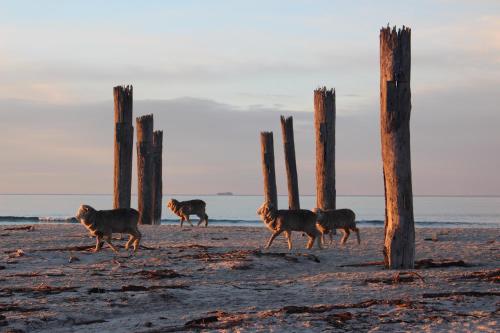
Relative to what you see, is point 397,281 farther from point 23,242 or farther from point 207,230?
point 207,230

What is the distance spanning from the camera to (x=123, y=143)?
2231cm

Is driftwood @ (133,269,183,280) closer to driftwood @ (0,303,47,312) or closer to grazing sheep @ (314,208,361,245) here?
driftwood @ (0,303,47,312)

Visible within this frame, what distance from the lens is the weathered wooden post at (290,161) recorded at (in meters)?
25.2

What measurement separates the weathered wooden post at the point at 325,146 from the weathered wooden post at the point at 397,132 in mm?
6488

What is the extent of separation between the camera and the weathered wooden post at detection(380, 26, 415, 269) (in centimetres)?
1298

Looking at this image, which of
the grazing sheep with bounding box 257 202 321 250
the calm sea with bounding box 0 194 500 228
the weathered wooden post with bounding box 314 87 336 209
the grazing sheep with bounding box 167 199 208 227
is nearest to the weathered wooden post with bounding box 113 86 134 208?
the grazing sheep with bounding box 167 199 208 227

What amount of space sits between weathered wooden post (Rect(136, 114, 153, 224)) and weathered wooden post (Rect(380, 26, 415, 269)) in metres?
14.0

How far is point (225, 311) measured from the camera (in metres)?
9.65

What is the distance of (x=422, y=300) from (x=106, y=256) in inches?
293

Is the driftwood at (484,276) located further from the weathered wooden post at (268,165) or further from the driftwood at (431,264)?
the weathered wooden post at (268,165)

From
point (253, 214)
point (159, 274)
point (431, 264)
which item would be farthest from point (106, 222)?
point (253, 214)

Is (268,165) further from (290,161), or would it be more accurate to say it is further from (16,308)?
(16,308)

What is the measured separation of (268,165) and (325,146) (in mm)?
7823

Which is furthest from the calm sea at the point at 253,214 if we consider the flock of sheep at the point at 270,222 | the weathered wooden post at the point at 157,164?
the flock of sheep at the point at 270,222
